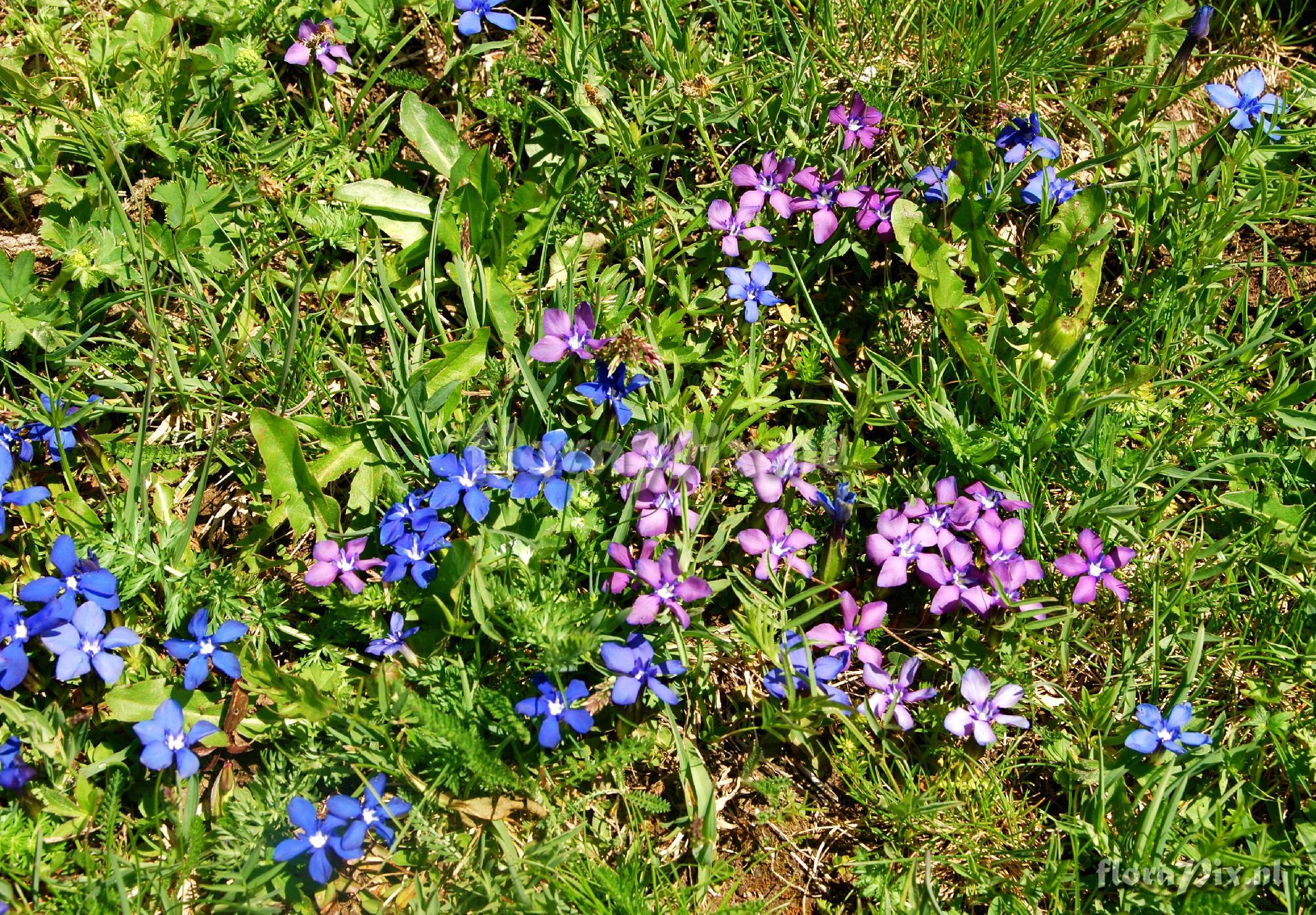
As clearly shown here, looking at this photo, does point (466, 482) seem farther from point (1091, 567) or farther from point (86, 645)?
point (1091, 567)

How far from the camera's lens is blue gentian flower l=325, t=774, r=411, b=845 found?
7.96 feet

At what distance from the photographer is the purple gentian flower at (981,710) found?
268 cm

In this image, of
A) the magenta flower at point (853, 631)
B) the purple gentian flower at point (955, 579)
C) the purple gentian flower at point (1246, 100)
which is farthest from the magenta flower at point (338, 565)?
the purple gentian flower at point (1246, 100)

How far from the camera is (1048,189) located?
3.27 m

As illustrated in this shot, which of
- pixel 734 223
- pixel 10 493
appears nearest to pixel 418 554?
pixel 10 493

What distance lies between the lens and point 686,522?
276cm

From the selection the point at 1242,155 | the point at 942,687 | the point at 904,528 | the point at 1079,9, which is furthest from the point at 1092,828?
the point at 1079,9

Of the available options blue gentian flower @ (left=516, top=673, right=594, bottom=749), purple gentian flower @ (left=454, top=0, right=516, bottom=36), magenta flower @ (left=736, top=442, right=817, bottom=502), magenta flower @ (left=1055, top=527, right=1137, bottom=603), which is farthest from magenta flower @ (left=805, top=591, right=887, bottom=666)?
purple gentian flower @ (left=454, top=0, right=516, bottom=36)

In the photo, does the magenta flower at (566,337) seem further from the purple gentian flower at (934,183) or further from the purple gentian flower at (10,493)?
the purple gentian flower at (10,493)

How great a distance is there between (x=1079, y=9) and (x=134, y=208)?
3202 millimetres

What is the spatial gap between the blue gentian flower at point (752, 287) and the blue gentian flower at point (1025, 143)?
85 centimetres

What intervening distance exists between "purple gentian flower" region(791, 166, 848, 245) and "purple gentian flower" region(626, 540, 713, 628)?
1.16 m

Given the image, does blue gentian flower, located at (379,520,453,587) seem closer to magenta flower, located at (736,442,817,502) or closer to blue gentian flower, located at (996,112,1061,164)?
magenta flower, located at (736,442,817,502)

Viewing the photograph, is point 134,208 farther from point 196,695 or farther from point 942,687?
point 942,687
